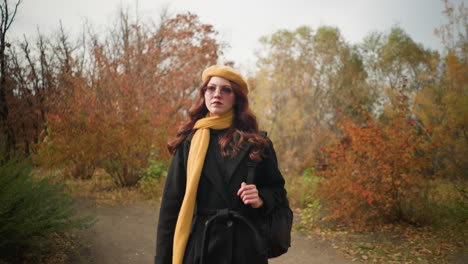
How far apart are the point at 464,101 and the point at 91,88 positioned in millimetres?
10295

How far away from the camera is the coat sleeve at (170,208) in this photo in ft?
6.15

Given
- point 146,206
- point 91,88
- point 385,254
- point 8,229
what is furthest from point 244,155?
point 91,88

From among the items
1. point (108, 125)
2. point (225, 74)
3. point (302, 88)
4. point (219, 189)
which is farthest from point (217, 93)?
point (302, 88)

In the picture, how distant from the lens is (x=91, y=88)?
990 centimetres

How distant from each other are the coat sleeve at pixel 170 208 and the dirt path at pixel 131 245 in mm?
3187

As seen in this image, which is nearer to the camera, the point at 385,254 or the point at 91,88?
the point at 385,254

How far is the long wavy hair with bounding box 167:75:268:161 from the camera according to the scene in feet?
6.28

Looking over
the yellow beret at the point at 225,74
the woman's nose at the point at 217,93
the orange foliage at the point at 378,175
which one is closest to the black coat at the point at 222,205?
the woman's nose at the point at 217,93

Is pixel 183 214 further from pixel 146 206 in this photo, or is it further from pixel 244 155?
pixel 146 206

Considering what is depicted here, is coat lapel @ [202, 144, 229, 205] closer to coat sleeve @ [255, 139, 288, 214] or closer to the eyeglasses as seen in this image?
coat sleeve @ [255, 139, 288, 214]

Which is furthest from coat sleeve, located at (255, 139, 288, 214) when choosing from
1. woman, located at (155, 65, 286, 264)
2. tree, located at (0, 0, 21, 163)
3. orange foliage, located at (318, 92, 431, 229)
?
tree, located at (0, 0, 21, 163)

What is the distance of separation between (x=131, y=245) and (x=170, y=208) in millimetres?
4110

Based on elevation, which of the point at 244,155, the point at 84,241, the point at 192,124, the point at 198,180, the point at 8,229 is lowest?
the point at 84,241

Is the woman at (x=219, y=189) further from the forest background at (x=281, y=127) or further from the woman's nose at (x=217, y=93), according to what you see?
the forest background at (x=281, y=127)
